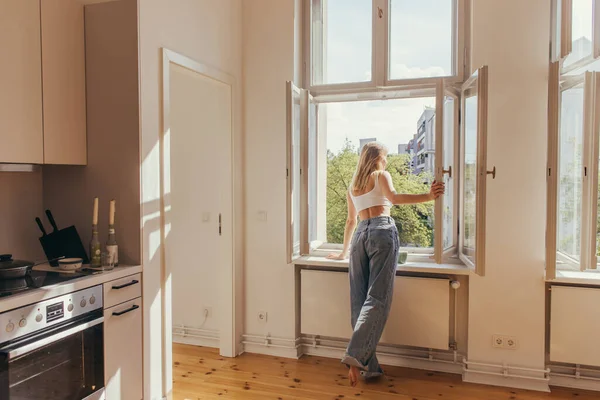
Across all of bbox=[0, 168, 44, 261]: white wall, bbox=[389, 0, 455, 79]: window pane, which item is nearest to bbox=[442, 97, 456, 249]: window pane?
bbox=[389, 0, 455, 79]: window pane

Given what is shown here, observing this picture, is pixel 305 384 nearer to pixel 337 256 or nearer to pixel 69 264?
pixel 337 256

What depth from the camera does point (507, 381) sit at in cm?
323

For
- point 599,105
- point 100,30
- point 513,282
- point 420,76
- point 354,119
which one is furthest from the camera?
point 354,119

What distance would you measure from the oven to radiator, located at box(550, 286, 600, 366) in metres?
2.75

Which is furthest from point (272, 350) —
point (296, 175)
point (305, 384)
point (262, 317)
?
point (296, 175)

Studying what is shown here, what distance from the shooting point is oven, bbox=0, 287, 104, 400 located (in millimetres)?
1891

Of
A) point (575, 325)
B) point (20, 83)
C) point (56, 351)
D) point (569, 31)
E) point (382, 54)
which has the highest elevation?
point (382, 54)

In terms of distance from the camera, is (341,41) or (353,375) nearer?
(353,375)

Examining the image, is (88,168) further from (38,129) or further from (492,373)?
(492,373)

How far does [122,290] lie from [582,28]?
3.02 m

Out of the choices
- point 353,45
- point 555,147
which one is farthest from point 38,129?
point 555,147

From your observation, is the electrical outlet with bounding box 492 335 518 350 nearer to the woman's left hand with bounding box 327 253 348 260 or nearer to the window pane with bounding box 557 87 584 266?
the window pane with bounding box 557 87 584 266

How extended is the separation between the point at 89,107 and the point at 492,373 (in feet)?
10.1

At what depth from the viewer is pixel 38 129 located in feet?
7.70
